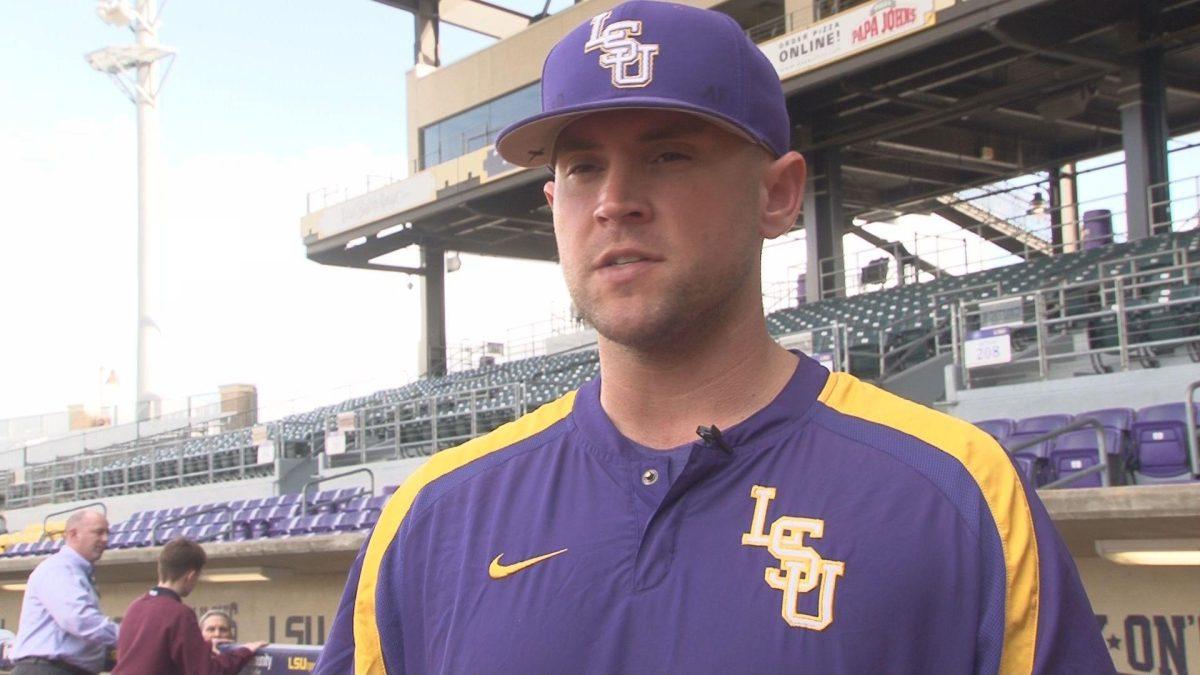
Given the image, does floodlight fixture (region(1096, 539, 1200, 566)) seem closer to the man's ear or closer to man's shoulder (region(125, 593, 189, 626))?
man's shoulder (region(125, 593, 189, 626))

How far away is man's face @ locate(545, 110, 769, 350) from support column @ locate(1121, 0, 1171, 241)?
16.4 m

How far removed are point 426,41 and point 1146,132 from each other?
664 inches

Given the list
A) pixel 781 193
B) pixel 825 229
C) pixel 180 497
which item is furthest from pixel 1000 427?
pixel 180 497

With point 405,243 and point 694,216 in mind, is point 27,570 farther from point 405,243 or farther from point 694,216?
point 405,243

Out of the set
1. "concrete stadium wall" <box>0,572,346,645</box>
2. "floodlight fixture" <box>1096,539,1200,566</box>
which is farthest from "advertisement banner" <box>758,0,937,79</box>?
"floodlight fixture" <box>1096,539,1200,566</box>

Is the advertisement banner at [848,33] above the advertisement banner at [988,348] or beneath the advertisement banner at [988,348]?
above

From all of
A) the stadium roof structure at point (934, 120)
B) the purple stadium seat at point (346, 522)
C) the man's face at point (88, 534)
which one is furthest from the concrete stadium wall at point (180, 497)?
the man's face at point (88, 534)

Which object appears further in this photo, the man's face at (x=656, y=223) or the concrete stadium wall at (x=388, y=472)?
the concrete stadium wall at (x=388, y=472)

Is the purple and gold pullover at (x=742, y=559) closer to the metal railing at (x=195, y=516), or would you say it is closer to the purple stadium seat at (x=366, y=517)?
the purple stadium seat at (x=366, y=517)

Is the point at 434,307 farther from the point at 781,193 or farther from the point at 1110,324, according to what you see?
the point at 781,193

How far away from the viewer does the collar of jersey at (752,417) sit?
1.37 metres

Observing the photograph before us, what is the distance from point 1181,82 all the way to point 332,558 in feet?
54.5

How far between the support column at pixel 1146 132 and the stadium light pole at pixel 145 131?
2957 centimetres

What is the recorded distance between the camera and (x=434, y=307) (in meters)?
28.5
